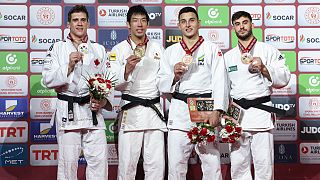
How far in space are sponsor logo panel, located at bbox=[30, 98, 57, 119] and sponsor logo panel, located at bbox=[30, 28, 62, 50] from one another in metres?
0.63

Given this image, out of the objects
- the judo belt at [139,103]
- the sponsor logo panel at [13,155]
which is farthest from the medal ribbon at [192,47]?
the sponsor logo panel at [13,155]

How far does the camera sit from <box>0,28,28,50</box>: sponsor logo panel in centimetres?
616

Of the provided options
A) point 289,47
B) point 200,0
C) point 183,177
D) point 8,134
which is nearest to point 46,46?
point 8,134

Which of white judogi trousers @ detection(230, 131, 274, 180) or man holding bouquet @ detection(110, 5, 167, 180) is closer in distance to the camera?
white judogi trousers @ detection(230, 131, 274, 180)

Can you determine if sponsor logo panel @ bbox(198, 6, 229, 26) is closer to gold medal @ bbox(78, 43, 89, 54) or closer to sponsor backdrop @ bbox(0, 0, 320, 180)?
sponsor backdrop @ bbox(0, 0, 320, 180)

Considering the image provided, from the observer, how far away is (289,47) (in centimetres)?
625

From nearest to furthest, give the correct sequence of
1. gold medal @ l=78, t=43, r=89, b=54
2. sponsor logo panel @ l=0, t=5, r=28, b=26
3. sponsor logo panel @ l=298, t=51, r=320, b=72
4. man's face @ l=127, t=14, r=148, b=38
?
gold medal @ l=78, t=43, r=89, b=54 < man's face @ l=127, t=14, r=148, b=38 < sponsor logo panel @ l=0, t=5, r=28, b=26 < sponsor logo panel @ l=298, t=51, r=320, b=72

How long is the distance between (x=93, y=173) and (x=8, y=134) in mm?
1556

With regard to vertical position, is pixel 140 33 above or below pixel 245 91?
above

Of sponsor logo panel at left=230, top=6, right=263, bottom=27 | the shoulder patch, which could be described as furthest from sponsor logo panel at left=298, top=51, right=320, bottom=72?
the shoulder patch

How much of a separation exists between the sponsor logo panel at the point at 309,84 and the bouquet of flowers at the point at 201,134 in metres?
1.80

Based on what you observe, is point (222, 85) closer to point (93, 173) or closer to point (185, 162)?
point (185, 162)

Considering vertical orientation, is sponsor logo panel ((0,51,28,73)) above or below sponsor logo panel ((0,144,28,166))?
above

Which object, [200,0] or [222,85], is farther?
[200,0]
